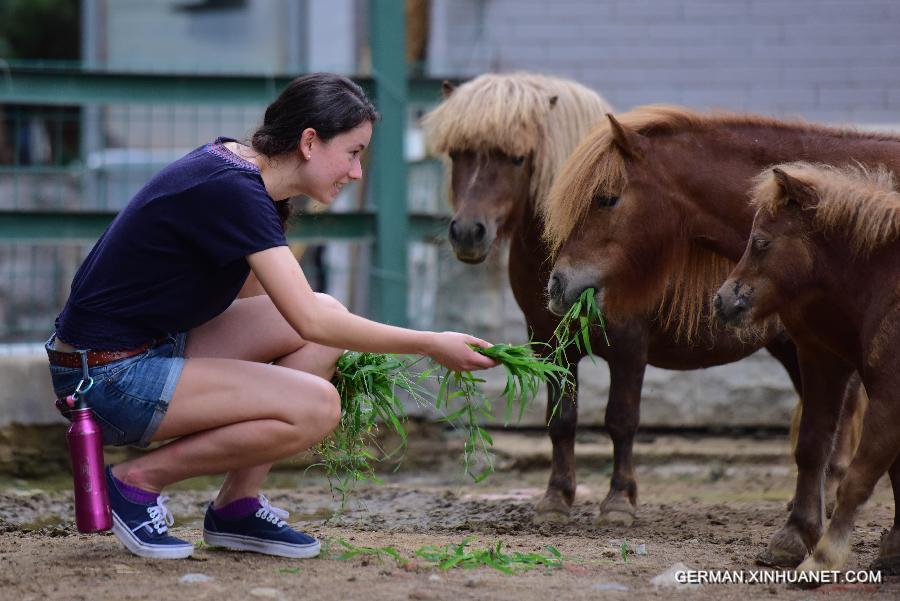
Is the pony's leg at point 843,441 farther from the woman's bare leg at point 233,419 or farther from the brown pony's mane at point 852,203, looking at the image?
the woman's bare leg at point 233,419

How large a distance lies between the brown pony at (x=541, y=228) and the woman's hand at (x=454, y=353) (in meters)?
1.30

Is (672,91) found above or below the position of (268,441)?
above

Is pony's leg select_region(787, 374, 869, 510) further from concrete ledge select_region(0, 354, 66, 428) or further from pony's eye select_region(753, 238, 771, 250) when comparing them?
concrete ledge select_region(0, 354, 66, 428)

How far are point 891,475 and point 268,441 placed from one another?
6.73ft

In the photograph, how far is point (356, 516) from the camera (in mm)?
4785

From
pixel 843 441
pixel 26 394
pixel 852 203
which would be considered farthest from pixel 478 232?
pixel 26 394

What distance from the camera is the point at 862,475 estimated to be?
3.25m

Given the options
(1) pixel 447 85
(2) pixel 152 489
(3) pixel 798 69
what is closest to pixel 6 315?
(1) pixel 447 85

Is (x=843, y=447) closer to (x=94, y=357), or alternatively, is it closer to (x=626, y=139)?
(x=626, y=139)

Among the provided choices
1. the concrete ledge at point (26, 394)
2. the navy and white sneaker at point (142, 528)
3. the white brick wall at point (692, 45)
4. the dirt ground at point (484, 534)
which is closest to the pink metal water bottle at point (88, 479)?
the navy and white sneaker at point (142, 528)

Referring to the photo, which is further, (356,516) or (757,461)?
(757,461)

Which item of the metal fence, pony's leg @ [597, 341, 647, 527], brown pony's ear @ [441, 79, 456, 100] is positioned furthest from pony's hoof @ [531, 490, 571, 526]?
brown pony's ear @ [441, 79, 456, 100]

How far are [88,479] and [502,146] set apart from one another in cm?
245

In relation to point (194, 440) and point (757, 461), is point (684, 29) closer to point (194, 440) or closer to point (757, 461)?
point (757, 461)
